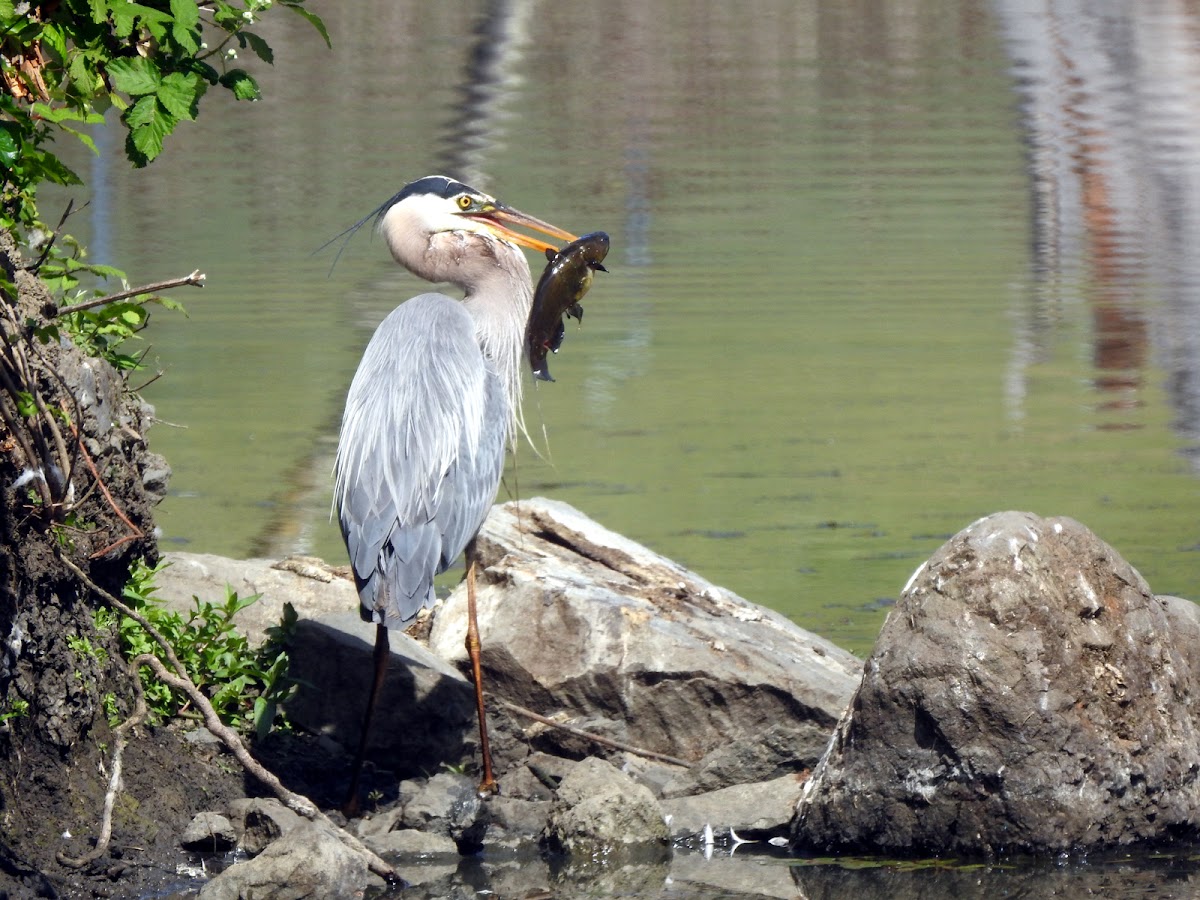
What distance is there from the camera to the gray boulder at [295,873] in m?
4.42

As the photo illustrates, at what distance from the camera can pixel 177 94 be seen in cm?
426

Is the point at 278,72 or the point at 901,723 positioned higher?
the point at 901,723

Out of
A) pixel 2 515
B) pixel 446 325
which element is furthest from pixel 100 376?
pixel 446 325

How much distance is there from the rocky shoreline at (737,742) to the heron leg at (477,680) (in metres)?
0.08

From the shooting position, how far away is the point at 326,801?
17.5 ft

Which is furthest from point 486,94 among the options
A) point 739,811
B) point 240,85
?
point 240,85

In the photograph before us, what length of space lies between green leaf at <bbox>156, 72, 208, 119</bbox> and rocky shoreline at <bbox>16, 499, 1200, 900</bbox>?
175 cm

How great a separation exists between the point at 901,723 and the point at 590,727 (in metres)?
1.07

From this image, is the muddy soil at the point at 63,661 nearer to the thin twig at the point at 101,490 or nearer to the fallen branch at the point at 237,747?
the thin twig at the point at 101,490

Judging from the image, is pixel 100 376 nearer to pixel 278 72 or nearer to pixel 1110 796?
pixel 1110 796

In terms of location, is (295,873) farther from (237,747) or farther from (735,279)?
(735,279)

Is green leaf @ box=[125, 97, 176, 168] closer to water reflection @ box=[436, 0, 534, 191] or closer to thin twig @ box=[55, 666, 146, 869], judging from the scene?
thin twig @ box=[55, 666, 146, 869]

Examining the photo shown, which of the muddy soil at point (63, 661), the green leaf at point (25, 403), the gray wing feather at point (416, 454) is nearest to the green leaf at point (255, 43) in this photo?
the muddy soil at point (63, 661)

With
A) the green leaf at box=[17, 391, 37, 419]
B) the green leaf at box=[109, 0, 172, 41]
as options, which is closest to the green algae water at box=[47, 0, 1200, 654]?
the green leaf at box=[17, 391, 37, 419]
